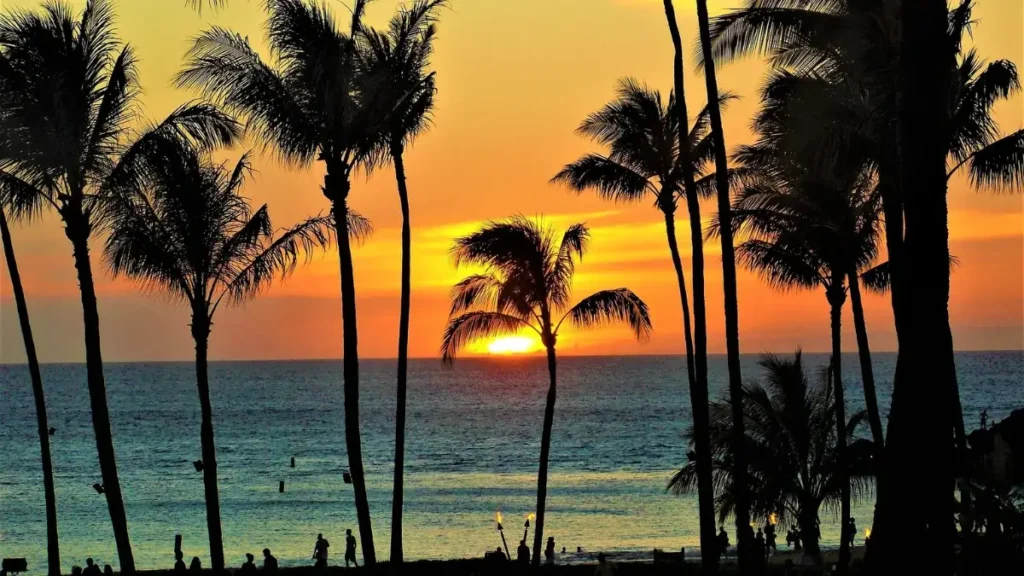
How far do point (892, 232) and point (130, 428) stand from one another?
12978 centimetres

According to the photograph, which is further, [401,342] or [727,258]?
[401,342]

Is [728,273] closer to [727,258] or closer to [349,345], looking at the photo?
[727,258]

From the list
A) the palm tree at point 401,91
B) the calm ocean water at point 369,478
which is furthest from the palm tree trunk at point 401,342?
the calm ocean water at point 369,478

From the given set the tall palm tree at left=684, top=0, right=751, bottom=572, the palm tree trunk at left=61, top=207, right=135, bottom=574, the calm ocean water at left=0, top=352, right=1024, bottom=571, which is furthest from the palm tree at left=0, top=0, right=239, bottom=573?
the calm ocean water at left=0, top=352, right=1024, bottom=571

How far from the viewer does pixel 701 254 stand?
899 inches

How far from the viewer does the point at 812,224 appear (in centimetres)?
2578

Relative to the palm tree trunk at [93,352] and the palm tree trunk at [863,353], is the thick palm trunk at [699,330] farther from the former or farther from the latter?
the palm tree trunk at [93,352]

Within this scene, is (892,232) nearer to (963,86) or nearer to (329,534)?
(963,86)

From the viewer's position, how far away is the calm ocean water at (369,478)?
56.8m

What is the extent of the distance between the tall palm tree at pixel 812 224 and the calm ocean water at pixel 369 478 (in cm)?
2359

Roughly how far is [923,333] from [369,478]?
75.0 metres

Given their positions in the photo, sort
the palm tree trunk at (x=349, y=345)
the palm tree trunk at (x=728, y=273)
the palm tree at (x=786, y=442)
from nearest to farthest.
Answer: the palm tree trunk at (x=728, y=273) < the palm tree trunk at (x=349, y=345) < the palm tree at (x=786, y=442)

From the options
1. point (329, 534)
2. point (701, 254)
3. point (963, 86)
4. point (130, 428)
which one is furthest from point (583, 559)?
point (130, 428)

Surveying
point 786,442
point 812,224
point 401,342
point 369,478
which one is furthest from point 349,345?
point 369,478
